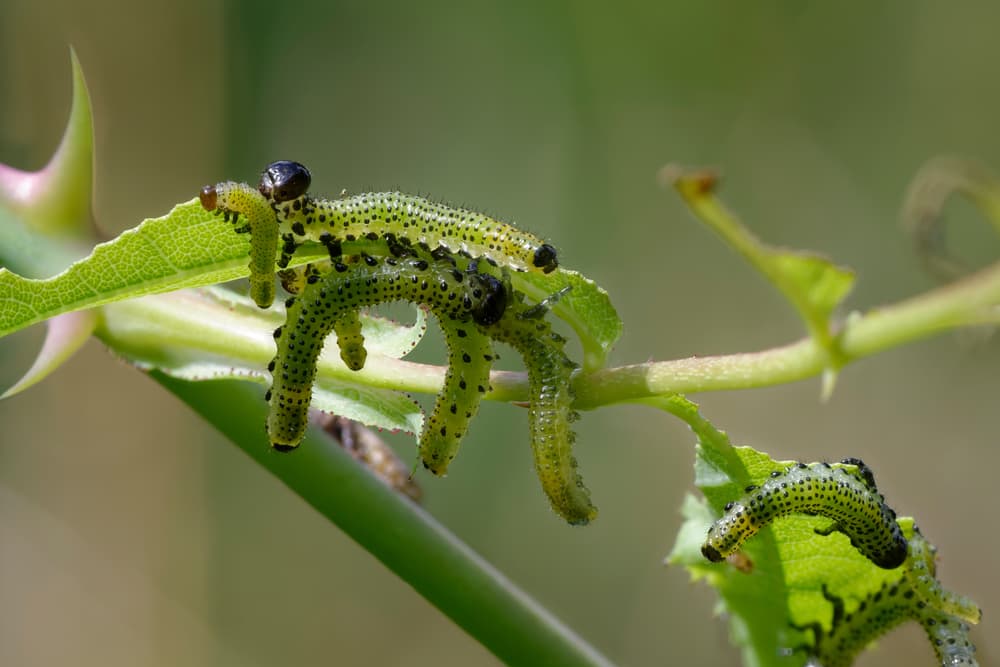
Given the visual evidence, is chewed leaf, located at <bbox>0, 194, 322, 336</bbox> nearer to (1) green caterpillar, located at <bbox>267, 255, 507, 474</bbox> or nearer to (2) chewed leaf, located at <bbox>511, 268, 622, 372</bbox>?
(1) green caterpillar, located at <bbox>267, 255, 507, 474</bbox>

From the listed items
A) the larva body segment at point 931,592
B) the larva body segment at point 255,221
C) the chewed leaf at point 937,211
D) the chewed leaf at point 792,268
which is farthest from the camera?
the larva body segment at point 931,592

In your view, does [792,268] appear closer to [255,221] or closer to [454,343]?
[454,343]

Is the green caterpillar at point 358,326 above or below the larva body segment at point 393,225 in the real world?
below

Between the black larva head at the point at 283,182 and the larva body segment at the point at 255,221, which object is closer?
the larva body segment at the point at 255,221

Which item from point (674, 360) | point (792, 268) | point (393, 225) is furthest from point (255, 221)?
point (792, 268)

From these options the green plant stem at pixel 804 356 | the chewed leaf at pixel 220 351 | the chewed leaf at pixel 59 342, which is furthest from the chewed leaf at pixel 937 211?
the chewed leaf at pixel 59 342

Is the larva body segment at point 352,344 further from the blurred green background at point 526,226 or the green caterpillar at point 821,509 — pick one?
the blurred green background at point 526,226
